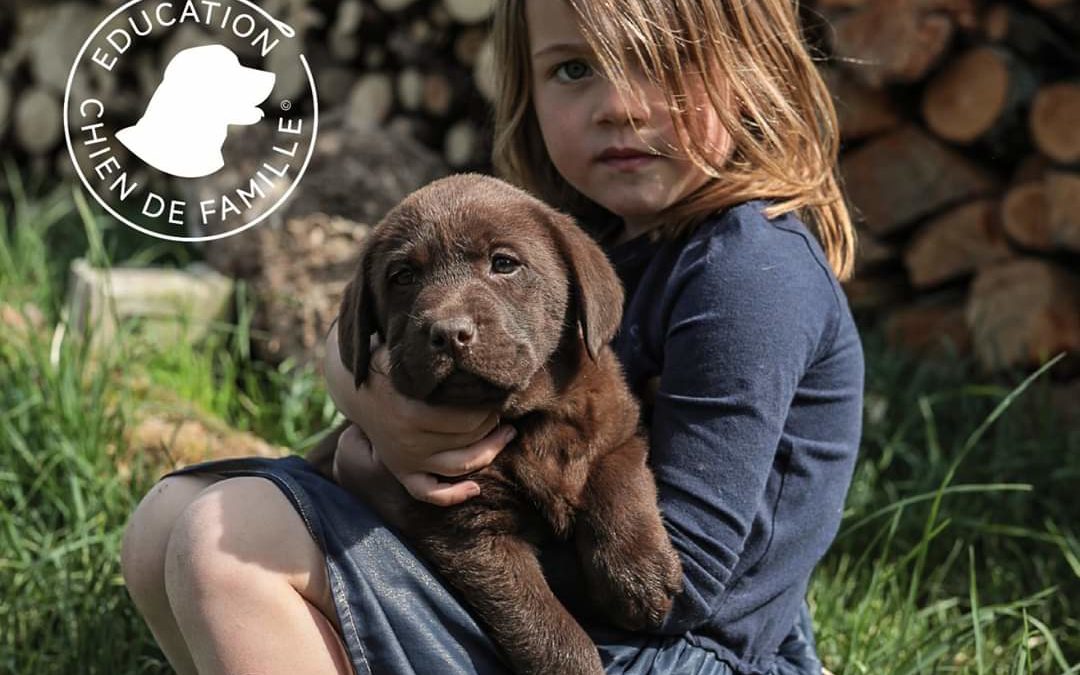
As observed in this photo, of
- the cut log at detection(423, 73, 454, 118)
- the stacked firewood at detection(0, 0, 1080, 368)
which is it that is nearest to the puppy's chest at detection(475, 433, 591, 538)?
the stacked firewood at detection(0, 0, 1080, 368)

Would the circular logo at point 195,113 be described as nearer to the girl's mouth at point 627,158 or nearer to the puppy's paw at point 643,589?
the girl's mouth at point 627,158

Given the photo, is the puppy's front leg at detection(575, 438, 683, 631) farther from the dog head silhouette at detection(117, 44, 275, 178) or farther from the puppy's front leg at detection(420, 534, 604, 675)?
the dog head silhouette at detection(117, 44, 275, 178)

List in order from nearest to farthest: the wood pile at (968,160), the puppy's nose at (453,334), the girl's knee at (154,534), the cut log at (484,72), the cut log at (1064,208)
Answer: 1. the puppy's nose at (453,334)
2. the girl's knee at (154,534)
3. the cut log at (1064,208)
4. the wood pile at (968,160)
5. the cut log at (484,72)

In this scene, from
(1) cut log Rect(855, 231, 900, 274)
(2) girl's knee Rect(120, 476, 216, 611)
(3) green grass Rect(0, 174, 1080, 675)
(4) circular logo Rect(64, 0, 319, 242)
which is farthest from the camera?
(1) cut log Rect(855, 231, 900, 274)

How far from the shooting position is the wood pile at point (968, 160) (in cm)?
391

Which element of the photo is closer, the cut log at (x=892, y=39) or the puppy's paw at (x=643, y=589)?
the puppy's paw at (x=643, y=589)

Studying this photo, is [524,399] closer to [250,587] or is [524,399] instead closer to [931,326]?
[250,587]

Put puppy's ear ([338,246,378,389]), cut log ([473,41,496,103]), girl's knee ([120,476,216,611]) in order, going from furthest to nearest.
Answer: cut log ([473,41,496,103]) → girl's knee ([120,476,216,611]) → puppy's ear ([338,246,378,389])

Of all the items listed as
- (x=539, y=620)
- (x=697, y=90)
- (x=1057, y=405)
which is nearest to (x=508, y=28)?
(x=697, y=90)

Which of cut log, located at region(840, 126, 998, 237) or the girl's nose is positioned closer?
the girl's nose

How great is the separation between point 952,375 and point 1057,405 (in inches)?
13.3

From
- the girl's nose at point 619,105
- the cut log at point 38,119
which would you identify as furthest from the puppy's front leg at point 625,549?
the cut log at point 38,119

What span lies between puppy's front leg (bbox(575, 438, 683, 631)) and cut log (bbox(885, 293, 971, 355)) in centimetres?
260

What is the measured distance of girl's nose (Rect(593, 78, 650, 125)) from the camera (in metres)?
2.29
